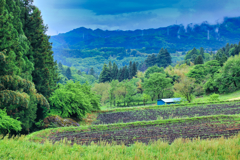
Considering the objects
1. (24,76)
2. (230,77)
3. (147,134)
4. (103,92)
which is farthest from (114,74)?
(147,134)

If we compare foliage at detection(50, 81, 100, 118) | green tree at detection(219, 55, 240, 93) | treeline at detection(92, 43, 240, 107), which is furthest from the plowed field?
green tree at detection(219, 55, 240, 93)

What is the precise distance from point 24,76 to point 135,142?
11.6m

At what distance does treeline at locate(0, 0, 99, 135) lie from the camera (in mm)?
13438

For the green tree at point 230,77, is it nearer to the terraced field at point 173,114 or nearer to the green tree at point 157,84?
the green tree at point 157,84

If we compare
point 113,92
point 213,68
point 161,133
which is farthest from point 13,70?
point 213,68

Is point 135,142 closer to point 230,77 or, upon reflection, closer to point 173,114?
point 173,114

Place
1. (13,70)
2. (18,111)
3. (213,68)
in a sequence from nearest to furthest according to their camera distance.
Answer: (13,70)
(18,111)
(213,68)

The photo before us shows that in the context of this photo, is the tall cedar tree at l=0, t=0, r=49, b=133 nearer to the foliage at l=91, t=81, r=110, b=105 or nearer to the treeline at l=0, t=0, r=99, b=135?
the treeline at l=0, t=0, r=99, b=135

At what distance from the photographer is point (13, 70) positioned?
46.1 feet

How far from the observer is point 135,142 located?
11.3 m

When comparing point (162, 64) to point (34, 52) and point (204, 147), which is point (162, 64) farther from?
point (204, 147)

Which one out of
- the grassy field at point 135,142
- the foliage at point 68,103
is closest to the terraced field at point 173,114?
the foliage at point 68,103

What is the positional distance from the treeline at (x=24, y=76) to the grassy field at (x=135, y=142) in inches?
94.0

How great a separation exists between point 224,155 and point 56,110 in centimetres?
1755
